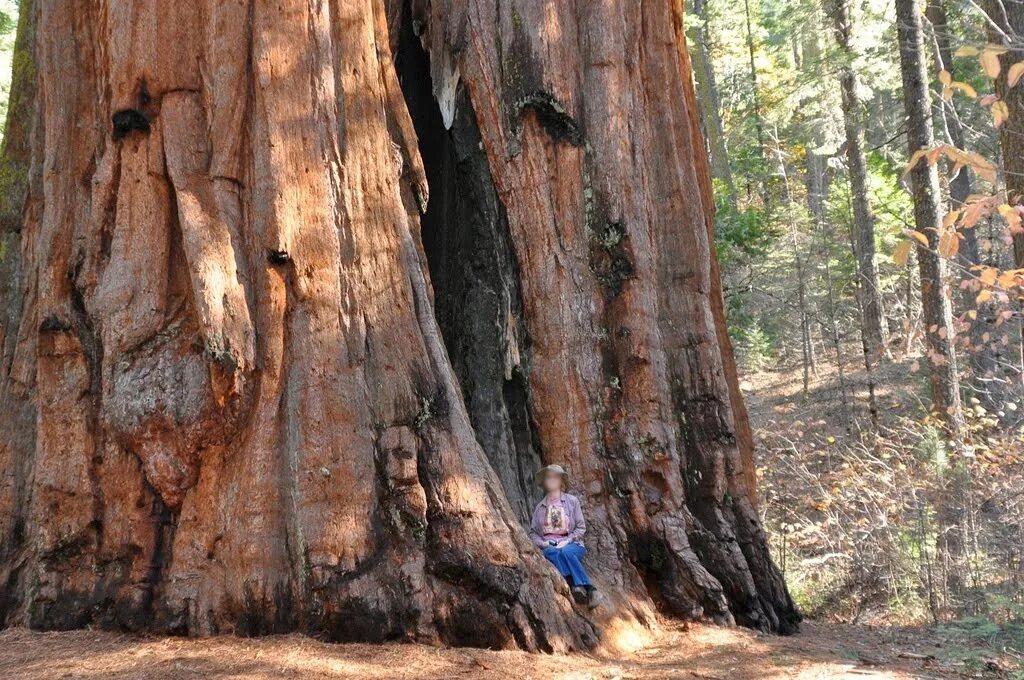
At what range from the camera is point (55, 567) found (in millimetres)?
5688

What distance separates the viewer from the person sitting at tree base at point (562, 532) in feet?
21.2

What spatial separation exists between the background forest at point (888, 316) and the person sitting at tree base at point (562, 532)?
298 centimetres

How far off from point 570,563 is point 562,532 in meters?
0.28

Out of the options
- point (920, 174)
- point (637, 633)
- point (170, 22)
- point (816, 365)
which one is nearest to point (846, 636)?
point (637, 633)

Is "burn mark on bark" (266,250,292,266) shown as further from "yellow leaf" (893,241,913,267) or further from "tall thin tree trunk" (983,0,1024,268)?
A: "tall thin tree trunk" (983,0,1024,268)

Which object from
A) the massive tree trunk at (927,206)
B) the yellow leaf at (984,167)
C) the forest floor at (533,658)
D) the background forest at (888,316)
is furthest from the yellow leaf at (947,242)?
the massive tree trunk at (927,206)

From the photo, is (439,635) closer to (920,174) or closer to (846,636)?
(846,636)

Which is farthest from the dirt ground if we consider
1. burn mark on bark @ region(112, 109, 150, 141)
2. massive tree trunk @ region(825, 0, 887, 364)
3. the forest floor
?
massive tree trunk @ region(825, 0, 887, 364)

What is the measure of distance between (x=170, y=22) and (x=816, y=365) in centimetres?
2060

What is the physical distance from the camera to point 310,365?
231 inches

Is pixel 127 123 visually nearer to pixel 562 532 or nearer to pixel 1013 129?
pixel 562 532

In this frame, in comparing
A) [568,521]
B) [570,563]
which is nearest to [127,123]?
[568,521]

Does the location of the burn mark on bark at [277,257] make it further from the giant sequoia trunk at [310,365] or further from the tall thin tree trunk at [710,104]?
the tall thin tree trunk at [710,104]

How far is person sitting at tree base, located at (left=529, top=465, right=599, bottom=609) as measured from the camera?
6.46m
